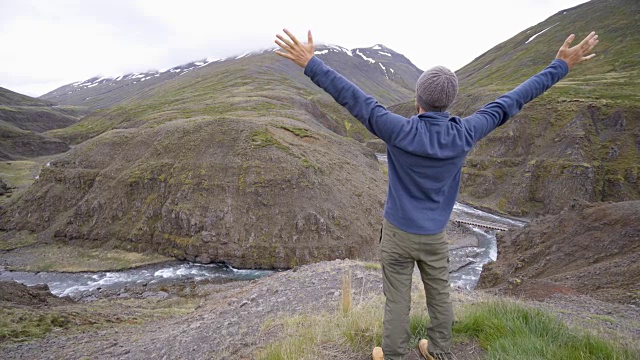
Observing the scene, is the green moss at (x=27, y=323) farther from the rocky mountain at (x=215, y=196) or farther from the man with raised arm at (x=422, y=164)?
the rocky mountain at (x=215, y=196)

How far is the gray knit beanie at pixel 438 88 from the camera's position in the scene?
3.24m

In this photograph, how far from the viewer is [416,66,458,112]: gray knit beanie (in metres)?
3.24

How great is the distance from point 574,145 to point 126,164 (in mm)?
61187

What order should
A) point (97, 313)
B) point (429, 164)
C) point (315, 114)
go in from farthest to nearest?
point (315, 114)
point (97, 313)
point (429, 164)

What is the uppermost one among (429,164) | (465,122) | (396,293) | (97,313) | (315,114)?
(315,114)

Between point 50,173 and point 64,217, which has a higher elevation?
point 50,173

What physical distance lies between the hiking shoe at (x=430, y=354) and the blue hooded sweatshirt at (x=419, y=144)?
59.0 inches

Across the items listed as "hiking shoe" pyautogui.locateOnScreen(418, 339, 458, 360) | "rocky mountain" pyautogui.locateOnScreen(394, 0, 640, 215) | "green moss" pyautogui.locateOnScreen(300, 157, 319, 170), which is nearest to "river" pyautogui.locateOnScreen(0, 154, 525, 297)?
"green moss" pyautogui.locateOnScreen(300, 157, 319, 170)

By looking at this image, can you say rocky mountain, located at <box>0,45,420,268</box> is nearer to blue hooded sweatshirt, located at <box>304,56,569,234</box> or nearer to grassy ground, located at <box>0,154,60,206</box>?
grassy ground, located at <box>0,154,60,206</box>

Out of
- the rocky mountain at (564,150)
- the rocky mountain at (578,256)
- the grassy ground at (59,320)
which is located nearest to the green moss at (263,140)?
the rocky mountain at (578,256)

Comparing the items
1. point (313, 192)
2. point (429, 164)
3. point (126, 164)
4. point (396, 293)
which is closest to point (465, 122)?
point (429, 164)

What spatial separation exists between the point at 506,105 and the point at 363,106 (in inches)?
61.9

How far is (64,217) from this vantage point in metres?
38.7

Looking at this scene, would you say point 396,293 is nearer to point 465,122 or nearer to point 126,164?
point 465,122
